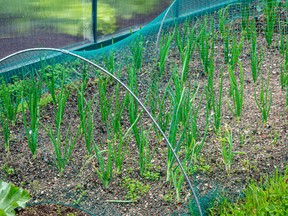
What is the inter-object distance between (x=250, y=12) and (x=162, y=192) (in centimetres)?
272

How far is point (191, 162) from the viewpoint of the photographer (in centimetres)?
396

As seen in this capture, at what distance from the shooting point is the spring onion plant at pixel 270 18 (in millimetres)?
5531

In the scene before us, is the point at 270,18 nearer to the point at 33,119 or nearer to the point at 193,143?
the point at 193,143

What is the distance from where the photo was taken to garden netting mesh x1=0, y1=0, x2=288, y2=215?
3.98 meters

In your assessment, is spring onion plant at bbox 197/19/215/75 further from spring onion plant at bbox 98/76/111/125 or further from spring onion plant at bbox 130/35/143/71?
spring onion plant at bbox 98/76/111/125

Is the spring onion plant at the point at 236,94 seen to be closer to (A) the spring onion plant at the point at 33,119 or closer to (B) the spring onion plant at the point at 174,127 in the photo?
(B) the spring onion plant at the point at 174,127

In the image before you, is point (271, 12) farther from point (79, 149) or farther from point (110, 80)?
point (79, 149)

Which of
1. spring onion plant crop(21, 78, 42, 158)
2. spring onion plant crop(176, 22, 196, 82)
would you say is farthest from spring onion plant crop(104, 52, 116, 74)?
spring onion plant crop(21, 78, 42, 158)

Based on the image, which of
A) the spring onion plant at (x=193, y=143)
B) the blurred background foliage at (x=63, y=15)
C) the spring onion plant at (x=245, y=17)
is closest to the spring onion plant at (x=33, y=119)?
the spring onion plant at (x=193, y=143)

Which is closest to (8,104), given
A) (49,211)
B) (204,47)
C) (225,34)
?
(49,211)

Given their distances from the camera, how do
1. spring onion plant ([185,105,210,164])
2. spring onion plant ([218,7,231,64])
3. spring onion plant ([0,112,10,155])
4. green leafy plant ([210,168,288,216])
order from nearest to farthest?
green leafy plant ([210,168,288,216]), spring onion plant ([185,105,210,164]), spring onion plant ([0,112,10,155]), spring onion plant ([218,7,231,64])

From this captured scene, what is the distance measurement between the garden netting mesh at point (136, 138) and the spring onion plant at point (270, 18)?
0.09 feet

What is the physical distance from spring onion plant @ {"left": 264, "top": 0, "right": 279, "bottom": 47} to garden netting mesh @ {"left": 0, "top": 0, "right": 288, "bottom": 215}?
3cm

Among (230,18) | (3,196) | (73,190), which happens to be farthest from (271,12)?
(3,196)
